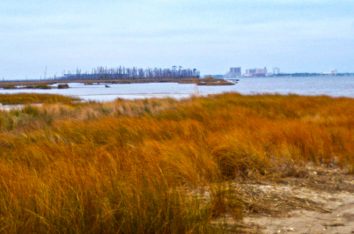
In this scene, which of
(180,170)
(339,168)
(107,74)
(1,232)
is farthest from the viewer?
(107,74)

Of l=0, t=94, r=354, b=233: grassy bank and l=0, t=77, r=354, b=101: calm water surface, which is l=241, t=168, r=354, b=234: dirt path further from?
l=0, t=77, r=354, b=101: calm water surface

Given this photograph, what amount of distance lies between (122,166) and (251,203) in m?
1.48

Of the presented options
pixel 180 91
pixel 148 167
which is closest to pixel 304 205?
pixel 148 167

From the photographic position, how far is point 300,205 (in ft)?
19.1

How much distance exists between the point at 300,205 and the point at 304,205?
0.05 m

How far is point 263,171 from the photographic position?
748cm

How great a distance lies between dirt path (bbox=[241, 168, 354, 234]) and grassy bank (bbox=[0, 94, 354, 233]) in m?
0.29

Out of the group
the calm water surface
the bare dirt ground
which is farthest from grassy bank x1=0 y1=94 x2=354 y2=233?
the calm water surface

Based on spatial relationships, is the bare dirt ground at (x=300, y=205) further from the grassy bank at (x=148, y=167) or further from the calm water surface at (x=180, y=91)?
the calm water surface at (x=180, y=91)

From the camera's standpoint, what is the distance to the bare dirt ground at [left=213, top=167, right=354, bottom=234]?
16.3 ft

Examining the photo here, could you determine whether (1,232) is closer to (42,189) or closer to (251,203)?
(42,189)

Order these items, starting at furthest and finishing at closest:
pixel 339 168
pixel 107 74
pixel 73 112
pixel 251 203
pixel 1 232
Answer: pixel 107 74
pixel 73 112
pixel 339 168
pixel 251 203
pixel 1 232

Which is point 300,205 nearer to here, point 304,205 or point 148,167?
point 304,205

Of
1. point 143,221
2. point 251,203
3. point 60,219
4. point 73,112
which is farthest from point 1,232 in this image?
point 73,112
